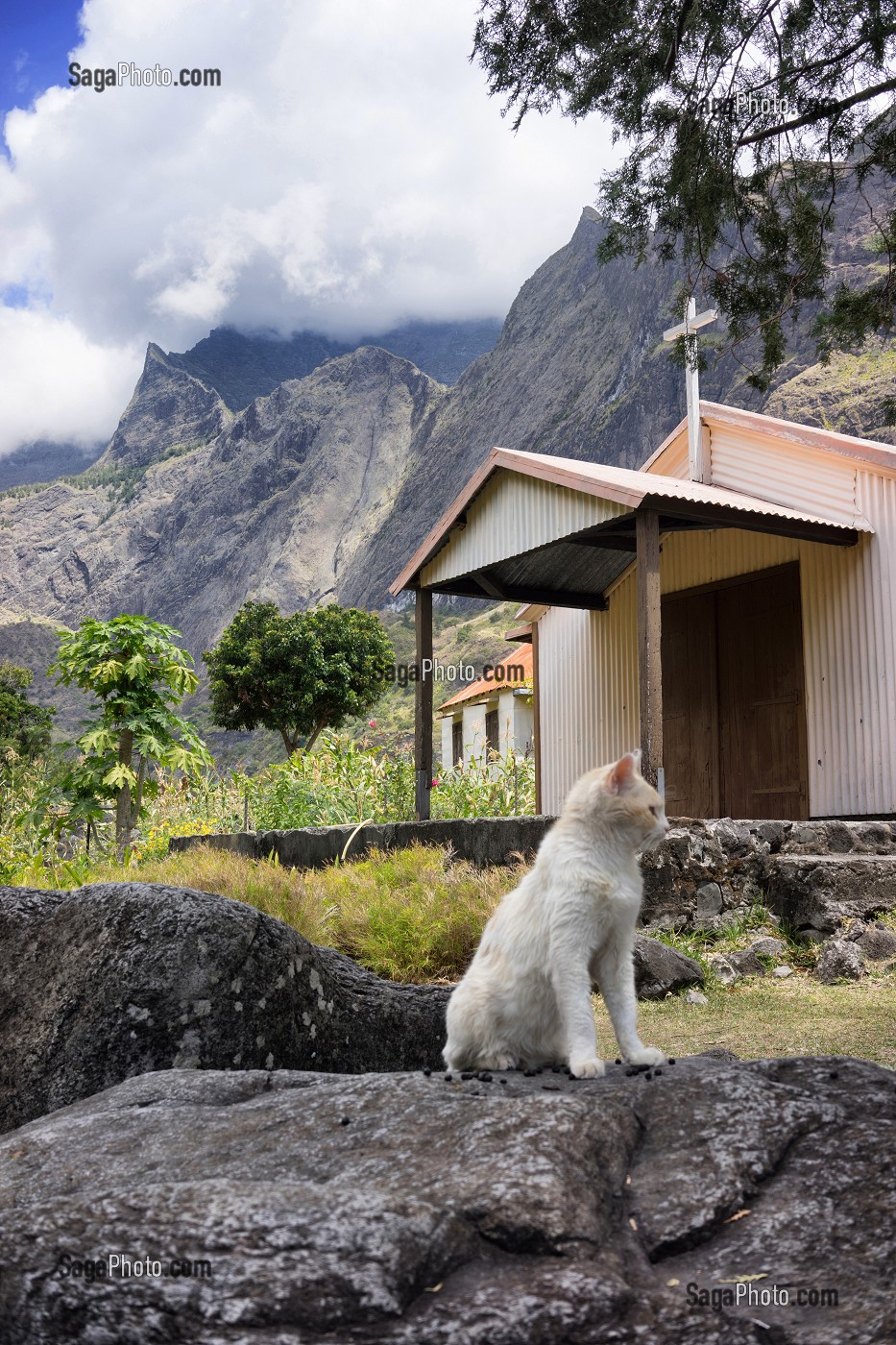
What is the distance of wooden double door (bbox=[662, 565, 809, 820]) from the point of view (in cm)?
1217

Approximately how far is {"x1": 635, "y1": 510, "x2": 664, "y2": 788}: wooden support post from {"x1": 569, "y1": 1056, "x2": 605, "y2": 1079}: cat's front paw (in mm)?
6876

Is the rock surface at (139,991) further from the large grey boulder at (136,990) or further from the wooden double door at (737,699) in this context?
the wooden double door at (737,699)

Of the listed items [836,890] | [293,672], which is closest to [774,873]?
[836,890]

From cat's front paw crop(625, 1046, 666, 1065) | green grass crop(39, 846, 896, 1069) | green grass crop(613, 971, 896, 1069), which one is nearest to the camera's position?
cat's front paw crop(625, 1046, 666, 1065)

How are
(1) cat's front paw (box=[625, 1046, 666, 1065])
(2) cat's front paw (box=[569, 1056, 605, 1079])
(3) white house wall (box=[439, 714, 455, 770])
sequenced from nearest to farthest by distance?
1. (2) cat's front paw (box=[569, 1056, 605, 1079])
2. (1) cat's front paw (box=[625, 1046, 666, 1065])
3. (3) white house wall (box=[439, 714, 455, 770])

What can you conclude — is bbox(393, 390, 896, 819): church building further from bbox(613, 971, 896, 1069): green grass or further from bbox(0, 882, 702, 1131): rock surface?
bbox(0, 882, 702, 1131): rock surface

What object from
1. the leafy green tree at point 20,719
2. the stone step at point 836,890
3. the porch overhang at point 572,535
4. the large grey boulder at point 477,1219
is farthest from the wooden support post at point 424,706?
the leafy green tree at point 20,719

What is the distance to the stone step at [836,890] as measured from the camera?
344 inches

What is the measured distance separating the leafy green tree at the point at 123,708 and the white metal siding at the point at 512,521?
3354 mm

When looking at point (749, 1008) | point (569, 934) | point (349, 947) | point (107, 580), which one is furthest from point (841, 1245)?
point (107, 580)

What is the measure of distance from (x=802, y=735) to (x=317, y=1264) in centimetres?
1063

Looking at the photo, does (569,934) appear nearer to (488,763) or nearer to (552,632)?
(552,632)
